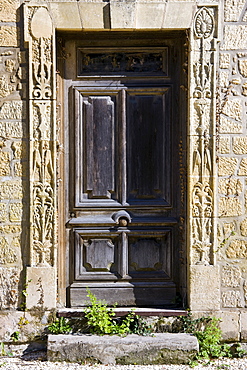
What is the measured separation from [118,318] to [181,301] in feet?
2.12

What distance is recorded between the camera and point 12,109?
4.39m

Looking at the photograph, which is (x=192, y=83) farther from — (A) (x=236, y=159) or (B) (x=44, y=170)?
(B) (x=44, y=170)

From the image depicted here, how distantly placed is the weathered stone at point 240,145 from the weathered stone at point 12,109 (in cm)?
199

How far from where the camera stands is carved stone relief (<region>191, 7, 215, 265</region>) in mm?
4367

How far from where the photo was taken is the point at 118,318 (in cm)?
450

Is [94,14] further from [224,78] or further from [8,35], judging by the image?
[224,78]

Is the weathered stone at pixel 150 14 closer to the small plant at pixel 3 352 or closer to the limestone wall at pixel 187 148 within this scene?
the limestone wall at pixel 187 148

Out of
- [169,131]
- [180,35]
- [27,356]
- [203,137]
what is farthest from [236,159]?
[27,356]

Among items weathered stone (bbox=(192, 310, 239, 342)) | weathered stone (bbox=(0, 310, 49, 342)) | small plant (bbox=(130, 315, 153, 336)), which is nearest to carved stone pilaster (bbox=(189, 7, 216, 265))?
weathered stone (bbox=(192, 310, 239, 342))

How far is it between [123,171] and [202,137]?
0.83 metres

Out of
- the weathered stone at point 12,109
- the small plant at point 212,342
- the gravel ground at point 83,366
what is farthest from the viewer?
the weathered stone at point 12,109

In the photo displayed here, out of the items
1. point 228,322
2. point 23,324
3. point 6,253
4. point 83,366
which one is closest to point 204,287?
point 228,322

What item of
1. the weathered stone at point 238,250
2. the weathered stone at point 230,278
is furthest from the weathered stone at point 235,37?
the weathered stone at point 230,278

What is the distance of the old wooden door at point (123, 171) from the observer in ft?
15.2
